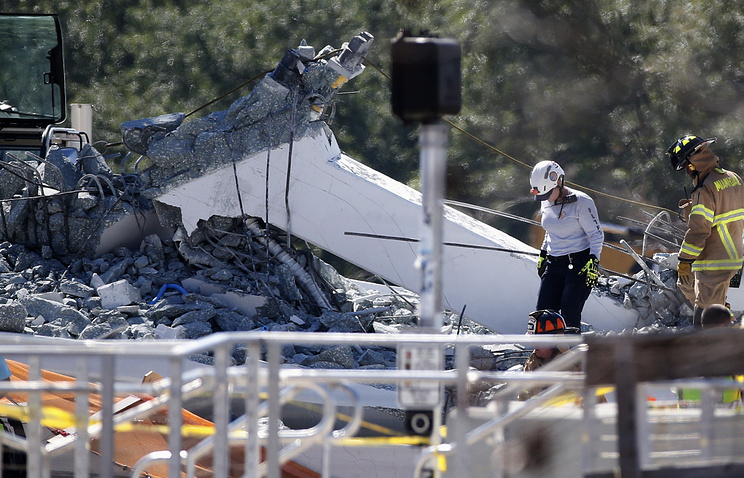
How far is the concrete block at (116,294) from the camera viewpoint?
6711mm

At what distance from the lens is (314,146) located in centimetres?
706

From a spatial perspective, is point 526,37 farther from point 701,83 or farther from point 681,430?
point 681,430

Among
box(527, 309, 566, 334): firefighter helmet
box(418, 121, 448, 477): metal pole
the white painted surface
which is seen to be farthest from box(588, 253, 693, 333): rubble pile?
box(418, 121, 448, 477): metal pole

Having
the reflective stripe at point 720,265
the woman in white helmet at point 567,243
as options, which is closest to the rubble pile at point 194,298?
the woman in white helmet at point 567,243

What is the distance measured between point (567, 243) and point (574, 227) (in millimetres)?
117

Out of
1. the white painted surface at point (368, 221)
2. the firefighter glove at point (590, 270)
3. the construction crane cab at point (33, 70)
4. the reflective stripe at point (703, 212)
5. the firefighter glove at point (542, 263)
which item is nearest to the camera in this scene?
the reflective stripe at point (703, 212)

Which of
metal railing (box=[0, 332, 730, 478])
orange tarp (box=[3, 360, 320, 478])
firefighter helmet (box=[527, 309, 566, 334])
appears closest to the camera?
metal railing (box=[0, 332, 730, 478])

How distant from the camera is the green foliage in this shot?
13.9 m

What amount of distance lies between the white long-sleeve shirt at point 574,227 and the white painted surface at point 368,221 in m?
0.86

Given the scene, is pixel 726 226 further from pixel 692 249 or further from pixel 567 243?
pixel 567 243

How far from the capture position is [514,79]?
597 inches

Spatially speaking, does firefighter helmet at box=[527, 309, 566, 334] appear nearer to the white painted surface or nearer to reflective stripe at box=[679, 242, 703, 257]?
reflective stripe at box=[679, 242, 703, 257]

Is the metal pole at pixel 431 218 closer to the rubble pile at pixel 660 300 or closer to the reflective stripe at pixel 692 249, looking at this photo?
the reflective stripe at pixel 692 249

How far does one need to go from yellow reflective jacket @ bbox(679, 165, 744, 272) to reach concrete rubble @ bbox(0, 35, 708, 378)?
106 cm
